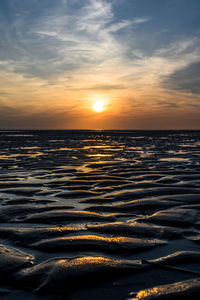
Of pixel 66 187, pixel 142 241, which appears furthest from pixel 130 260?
pixel 66 187

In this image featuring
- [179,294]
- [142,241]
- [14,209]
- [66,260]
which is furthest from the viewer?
[14,209]

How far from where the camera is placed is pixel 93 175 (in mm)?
8156

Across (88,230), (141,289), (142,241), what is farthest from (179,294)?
(88,230)

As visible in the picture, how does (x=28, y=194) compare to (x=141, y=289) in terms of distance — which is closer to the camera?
(x=141, y=289)

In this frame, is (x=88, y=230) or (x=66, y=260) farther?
(x=88, y=230)

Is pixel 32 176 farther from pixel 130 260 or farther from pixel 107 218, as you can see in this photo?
pixel 130 260

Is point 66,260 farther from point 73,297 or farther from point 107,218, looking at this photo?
point 107,218

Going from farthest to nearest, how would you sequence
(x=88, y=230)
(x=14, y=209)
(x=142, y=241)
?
(x=14, y=209) → (x=88, y=230) → (x=142, y=241)

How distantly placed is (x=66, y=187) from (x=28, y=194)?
102 centimetres

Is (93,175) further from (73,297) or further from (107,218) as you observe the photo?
(73,297)

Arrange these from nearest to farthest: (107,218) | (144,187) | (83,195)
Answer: (107,218) → (83,195) → (144,187)

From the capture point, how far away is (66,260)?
8.54 feet

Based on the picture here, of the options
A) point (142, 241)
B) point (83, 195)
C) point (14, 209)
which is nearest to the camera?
point (142, 241)

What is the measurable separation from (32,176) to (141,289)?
6.37 m
